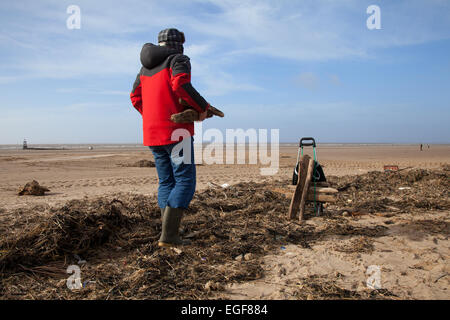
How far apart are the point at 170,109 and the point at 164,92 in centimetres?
19

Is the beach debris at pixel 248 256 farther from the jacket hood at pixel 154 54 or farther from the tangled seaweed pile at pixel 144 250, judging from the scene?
the jacket hood at pixel 154 54

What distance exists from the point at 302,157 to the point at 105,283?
3291mm

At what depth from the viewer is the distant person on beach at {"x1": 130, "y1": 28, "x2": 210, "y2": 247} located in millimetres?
3084

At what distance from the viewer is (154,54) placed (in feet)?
10.4

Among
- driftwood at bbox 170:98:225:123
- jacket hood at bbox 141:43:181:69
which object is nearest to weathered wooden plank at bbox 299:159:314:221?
driftwood at bbox 170:98:225:123

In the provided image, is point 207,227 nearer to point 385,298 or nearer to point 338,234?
point 338,234

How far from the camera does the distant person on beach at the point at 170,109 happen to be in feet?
10.1

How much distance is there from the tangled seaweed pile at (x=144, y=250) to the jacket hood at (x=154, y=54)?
2.00m

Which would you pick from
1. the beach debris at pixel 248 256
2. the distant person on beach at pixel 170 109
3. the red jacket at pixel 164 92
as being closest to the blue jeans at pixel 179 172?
the distant person on beach at pixel 170 109

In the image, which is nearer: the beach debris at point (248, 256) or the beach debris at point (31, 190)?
the beach debris at point (248, 256)

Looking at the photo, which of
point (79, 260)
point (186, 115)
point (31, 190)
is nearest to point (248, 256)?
point (186, 115)

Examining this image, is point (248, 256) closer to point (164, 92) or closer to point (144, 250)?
point (144, 250)

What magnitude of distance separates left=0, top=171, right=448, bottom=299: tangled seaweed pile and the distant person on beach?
48cm
